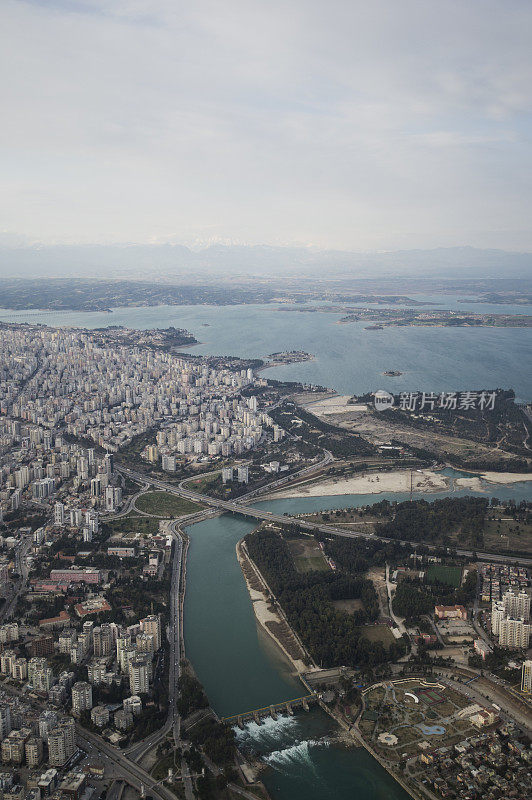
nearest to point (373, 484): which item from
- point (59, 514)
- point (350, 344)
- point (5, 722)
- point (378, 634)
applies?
point (378, 634)

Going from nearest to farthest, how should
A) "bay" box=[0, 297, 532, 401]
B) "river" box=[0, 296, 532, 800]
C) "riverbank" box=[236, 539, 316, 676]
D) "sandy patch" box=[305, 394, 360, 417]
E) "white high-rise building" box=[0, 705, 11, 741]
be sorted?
"river" box=[0, 296, 532, 800] → "white high-rise building" box=[0, 705, 11, 741] → "riverbank" box=[236, 539, 316, 676] → "sandy patch" box=[305, 394, 360, 417] → "bay" box=[0, 297, 532, 401]

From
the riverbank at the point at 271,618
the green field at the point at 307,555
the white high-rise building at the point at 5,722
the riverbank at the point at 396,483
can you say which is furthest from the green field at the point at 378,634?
the riverbank at the point at 396,483

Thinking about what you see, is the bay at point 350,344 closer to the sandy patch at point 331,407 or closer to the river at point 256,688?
the sandy patch at point 331,407

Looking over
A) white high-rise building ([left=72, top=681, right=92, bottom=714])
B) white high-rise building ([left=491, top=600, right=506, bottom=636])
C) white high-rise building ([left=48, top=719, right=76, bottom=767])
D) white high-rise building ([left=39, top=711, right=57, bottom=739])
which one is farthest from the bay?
white high-rise building ([left=48, top=719, right=76, bottom=767])

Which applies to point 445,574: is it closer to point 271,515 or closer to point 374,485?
point 271,515

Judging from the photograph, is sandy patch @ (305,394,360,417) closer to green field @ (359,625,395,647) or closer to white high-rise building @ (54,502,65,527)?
white high-rise building @ (54,502,65,527)

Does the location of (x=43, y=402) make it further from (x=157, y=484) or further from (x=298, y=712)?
(x=298, y=712)
